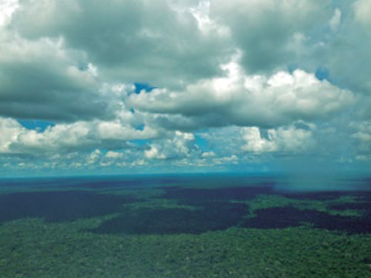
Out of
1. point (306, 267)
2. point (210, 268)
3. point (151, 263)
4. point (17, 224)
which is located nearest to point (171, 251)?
point (151, 263)

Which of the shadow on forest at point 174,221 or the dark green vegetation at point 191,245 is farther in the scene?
the shadow on forest at point 174,221

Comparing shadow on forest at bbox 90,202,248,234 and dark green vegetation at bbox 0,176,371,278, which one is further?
shadow on forest at bbox 90,202,248,234

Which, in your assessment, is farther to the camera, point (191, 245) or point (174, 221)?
point (174, 221)

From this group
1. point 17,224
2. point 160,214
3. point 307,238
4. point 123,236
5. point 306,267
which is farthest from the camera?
point 160,214

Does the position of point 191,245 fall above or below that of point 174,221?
below

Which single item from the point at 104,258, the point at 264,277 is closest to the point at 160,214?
the point at 104,258

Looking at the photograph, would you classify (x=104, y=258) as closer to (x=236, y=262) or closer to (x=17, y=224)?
(x=236, y=262)

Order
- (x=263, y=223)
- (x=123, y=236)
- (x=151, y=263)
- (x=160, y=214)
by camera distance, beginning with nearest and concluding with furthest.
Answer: (x=151, y=263), (x=123, y=236), (x=263, y=223), (x=160, y=214)

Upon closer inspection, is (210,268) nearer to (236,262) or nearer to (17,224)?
(236,262)

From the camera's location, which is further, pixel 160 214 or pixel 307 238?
pixel 160 214
